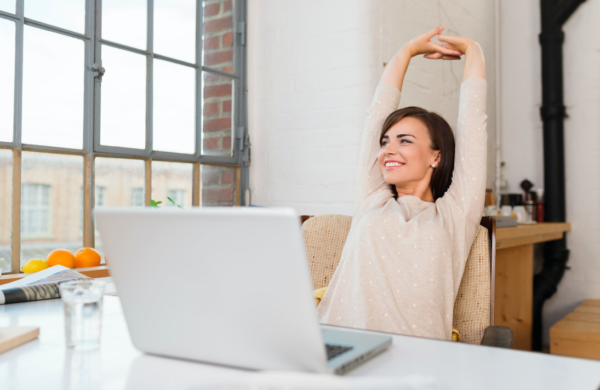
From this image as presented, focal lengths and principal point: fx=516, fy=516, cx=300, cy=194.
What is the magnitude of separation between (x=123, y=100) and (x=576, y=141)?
2504 millimetres

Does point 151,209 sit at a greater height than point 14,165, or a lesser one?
lesser

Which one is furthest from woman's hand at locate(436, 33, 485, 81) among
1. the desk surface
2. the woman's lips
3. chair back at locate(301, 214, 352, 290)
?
the desk surface

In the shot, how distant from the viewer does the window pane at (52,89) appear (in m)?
1.72

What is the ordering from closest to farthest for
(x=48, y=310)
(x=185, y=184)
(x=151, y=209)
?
(x=151, y=209) < (x=48, y=310) < (x=185, y=184)

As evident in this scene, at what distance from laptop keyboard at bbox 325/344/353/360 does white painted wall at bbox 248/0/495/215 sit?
160 cm

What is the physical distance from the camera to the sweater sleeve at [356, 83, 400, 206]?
4.96ft

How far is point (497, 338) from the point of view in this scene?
104cm

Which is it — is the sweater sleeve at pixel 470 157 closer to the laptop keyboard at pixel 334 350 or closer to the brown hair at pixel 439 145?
the brown hair at pixel 439 145

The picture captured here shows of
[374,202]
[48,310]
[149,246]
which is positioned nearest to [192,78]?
[374,202]

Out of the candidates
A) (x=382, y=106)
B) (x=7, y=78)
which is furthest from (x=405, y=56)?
(x=7, y=78)

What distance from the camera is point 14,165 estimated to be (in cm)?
168

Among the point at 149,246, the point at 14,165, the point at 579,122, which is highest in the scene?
the point at 579,122

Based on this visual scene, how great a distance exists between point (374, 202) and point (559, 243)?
2.08 metres

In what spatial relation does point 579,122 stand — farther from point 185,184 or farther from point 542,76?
point 185,184
